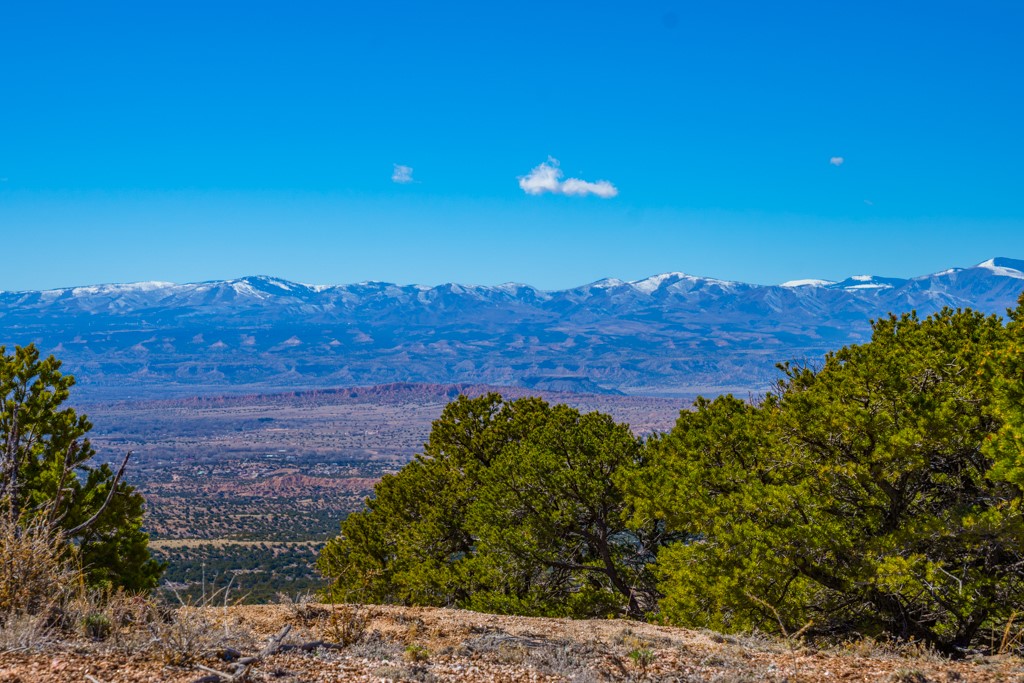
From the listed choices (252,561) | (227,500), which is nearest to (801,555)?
→ (252,561)

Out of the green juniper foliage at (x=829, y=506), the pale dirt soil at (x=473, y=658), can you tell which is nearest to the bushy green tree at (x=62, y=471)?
the green juniper foliage at (x=829, y=506)

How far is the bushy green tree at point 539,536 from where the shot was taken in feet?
65.1

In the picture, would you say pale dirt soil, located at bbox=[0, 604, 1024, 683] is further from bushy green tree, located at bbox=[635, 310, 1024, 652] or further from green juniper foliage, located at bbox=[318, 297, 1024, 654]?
bushy green tree, located at bbox=[635, 310, 1024, 652]

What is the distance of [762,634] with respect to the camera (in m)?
11.2

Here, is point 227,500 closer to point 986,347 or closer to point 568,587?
point 568,587

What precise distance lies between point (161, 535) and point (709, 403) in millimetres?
71279

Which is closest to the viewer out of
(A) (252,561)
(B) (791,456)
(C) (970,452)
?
(C) (970,452)

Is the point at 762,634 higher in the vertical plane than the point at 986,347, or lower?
lower

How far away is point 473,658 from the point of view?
8258mm

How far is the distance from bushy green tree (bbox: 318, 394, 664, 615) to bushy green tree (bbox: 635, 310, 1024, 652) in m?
4.81

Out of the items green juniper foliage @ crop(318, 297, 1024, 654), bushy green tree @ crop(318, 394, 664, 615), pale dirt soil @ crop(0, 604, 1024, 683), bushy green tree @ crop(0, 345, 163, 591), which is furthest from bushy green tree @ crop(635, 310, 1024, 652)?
bushy green tree @ crop(0, 345, 163, 591)

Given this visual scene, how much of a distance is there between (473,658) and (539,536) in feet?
39.6

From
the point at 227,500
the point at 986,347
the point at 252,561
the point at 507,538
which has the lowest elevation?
the point at 227,500

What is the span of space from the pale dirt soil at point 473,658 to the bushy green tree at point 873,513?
2.57 metres
